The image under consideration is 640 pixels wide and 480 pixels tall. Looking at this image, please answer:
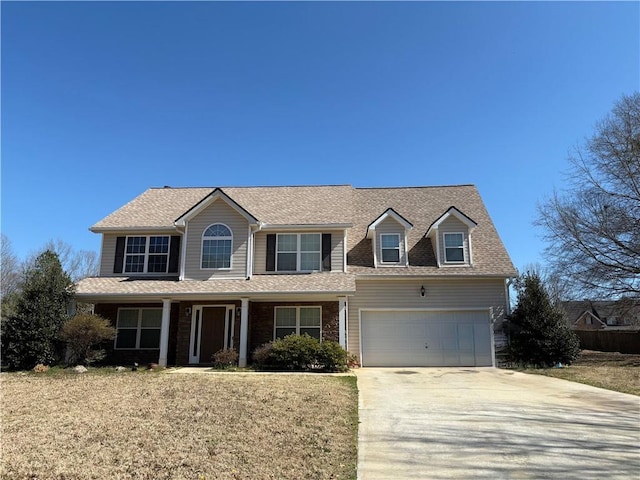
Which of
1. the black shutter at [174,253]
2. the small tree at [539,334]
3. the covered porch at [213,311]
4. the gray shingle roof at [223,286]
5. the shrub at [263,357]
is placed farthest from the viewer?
the black shutter at [174,253]

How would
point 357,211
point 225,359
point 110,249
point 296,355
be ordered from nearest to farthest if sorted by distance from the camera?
point 296,355 → point 225,359 → point 110,249 → point 357,211

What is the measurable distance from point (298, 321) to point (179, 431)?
11.0m

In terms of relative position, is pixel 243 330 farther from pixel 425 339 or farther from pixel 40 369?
pixel 425 339

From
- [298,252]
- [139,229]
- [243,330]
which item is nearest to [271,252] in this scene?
[298,252]

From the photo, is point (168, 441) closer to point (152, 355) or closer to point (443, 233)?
point (152, 355)

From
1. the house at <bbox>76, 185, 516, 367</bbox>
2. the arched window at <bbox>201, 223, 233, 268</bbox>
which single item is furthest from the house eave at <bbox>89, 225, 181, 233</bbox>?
the arched window at <bbox>201, 223, 233, 268</bbox>

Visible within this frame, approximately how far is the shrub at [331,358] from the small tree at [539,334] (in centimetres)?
742

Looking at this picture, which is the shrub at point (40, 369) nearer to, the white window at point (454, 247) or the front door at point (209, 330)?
the front door at point (209, 330)

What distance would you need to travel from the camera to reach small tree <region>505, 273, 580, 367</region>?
17219 mm

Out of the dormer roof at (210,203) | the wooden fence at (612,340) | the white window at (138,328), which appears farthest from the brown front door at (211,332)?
the wooden fence at (612,340)

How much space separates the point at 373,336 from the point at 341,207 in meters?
6.08

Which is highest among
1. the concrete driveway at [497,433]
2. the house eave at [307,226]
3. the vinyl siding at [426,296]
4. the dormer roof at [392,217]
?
the dormer roof at [392,217]

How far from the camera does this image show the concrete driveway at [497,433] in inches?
212

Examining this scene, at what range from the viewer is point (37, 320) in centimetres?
1569
